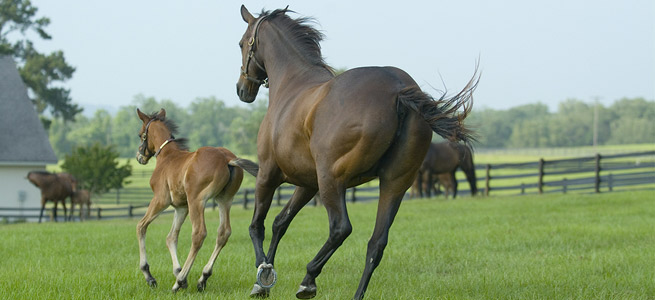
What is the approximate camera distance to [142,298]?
238 inches

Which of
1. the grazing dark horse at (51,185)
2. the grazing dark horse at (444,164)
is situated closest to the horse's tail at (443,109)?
the grazing dark horse at (444,164)

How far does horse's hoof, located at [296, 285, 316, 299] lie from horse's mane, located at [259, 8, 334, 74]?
208 cm

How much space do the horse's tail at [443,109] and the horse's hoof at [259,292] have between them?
6.72 ft

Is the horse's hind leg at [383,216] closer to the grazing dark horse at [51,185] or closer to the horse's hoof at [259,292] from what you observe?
the horse's hoof at [259,292]

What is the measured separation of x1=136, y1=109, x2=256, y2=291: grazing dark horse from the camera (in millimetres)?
6918

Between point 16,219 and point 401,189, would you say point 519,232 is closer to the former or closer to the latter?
point 401,189

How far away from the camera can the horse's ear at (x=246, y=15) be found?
7246 millimetres

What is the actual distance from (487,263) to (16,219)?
98.9 ft

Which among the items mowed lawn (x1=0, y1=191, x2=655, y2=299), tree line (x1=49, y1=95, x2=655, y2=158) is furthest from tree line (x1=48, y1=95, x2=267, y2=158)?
mowed lawn (x1=0, y1=191, x2=655, y2=299)

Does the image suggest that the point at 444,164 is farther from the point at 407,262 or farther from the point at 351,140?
the point at 351,140

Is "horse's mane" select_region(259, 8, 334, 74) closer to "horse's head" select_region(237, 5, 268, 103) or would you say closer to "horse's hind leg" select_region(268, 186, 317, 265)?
"horse's head" select_region(237, 5, 268, 103)

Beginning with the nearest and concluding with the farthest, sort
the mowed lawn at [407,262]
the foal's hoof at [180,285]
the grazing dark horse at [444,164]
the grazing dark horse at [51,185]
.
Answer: the mowed lawn at [407,262], the foal's hoof at [180,285], the grazing dark horse at [444,164], the grazing dark horse at [51,185]

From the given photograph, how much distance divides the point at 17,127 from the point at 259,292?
1351 inches

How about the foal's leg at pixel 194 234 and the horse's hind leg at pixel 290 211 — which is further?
the foal's leg at pixel 194 234
